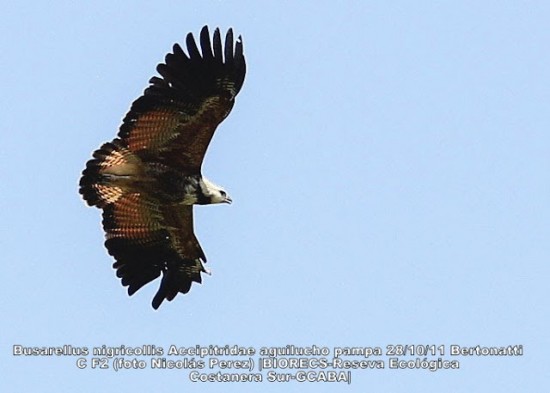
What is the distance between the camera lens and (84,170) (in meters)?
26.6

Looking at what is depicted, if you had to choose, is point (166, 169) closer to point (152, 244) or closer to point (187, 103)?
point (187, 103)

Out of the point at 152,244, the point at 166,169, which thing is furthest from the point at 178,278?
the point at 166,169

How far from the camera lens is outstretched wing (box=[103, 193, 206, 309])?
90.6 ft

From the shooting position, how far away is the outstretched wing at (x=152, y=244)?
90.6 feet

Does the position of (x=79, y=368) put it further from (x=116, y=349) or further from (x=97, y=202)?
(x=97, y=202)

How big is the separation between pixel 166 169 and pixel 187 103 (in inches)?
51.8

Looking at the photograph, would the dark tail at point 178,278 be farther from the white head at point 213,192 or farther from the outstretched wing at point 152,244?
the white head at point 213,192

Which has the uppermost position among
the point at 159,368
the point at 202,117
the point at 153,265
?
the point at 202,117

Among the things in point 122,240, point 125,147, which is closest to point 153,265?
point 122,240

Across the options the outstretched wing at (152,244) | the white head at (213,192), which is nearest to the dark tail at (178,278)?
the outstretched wing at (152,244)

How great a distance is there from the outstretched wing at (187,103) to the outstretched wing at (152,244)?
45.8 inches

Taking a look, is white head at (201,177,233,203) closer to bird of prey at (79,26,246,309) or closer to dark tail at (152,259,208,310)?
bird of prey at (79,26,246,309)

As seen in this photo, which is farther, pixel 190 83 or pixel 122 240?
pixel 122 240

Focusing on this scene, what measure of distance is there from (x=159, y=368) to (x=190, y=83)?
4.54m
